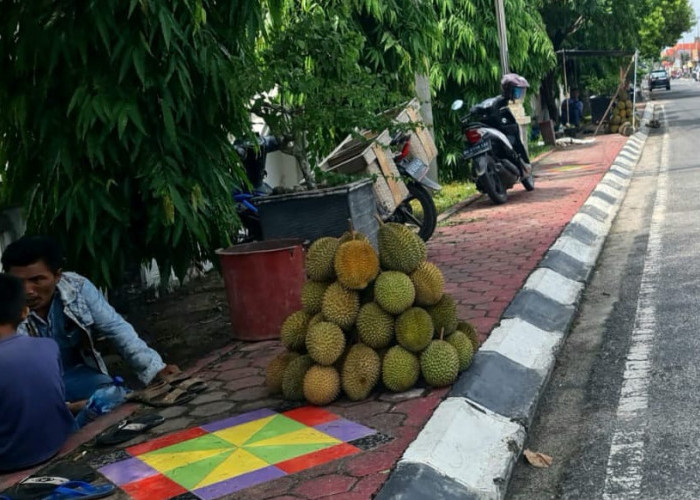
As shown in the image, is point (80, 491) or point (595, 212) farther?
point (595, 212)

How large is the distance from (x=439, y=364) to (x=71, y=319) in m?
1.98

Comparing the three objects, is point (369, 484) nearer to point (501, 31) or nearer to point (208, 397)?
point (208, 397)

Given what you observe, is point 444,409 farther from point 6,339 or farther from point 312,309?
point 6,339

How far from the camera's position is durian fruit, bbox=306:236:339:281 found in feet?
13.8

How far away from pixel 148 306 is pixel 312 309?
3.20 metres

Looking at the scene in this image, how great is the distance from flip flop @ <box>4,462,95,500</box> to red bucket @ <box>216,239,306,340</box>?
1.93 metres

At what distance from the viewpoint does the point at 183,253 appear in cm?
526

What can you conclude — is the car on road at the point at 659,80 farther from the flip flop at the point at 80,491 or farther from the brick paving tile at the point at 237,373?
the flip flop at the point at 80,491

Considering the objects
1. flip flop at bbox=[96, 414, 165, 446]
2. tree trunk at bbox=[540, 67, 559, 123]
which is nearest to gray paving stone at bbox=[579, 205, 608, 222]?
flip flop at bbox=[96, 414, 165, 446]

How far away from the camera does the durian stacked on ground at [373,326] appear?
404cm

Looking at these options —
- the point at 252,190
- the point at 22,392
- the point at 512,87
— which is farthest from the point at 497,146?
the point at 22,392

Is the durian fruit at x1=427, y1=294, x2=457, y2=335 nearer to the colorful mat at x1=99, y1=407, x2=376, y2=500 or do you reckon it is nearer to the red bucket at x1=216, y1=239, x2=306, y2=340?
the colorful mat at x1=99, y1=407, x2=376, y2=500

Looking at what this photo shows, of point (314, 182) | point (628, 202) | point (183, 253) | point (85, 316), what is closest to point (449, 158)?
point (628, 202)

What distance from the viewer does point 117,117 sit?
14.8ft
